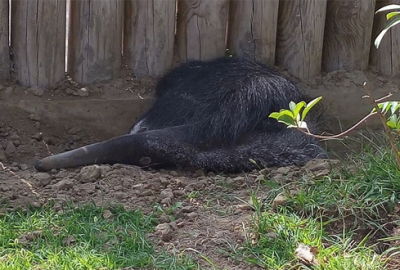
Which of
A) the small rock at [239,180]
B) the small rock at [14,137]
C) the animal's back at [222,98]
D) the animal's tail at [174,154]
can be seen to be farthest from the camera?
the small rock at [14,137]

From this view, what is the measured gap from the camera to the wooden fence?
17.5 feet

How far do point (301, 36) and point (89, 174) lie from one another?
202 cm

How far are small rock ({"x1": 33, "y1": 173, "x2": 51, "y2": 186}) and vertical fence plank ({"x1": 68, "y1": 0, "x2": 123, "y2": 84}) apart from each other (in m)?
1.13

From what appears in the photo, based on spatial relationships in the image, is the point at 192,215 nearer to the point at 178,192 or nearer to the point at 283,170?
the point at 178,192

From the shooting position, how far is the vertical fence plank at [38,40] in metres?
5.27

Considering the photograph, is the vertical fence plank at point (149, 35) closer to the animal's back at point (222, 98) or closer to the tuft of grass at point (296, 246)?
the animal's back at point (222, 98)

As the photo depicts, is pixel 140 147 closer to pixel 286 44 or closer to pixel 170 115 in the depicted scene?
pixel 170 115

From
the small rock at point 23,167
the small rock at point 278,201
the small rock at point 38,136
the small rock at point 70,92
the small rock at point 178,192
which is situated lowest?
the small rock at point 23,167

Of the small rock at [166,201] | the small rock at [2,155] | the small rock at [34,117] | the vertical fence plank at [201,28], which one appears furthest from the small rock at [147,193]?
the vertical fence plank at [201,28]

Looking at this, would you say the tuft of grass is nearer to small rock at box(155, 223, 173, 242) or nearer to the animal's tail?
small rock at box(155, 223, 173, 242)

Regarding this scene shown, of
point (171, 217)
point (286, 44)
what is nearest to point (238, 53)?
point (286, 44)

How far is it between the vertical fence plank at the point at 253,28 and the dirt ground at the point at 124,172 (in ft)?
1.24

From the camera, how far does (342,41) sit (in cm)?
575

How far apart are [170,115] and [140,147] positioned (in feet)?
1.65
